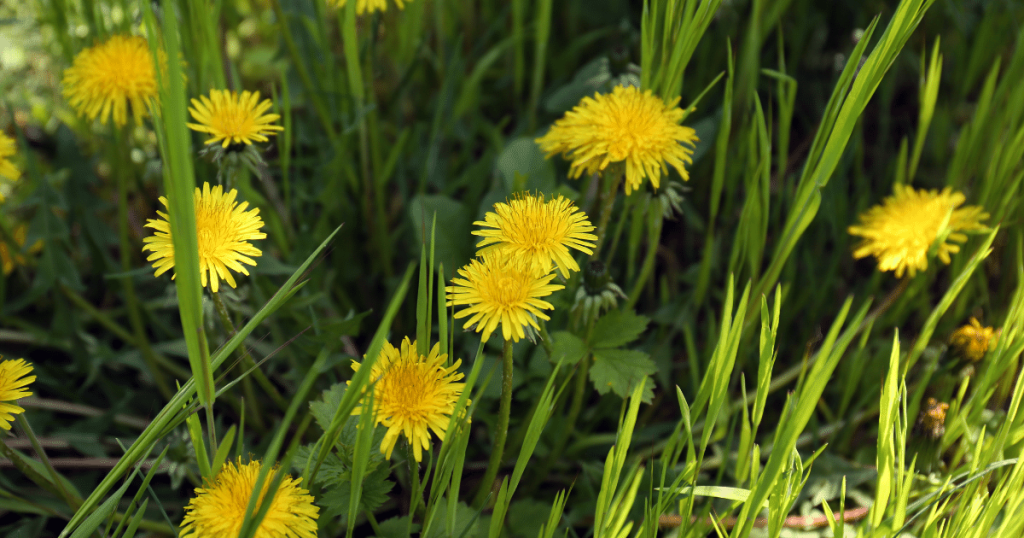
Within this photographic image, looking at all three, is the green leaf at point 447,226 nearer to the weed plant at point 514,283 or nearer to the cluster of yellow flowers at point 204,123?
the weed plant at point 514,283

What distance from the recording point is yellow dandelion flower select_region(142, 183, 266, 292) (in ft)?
2.61

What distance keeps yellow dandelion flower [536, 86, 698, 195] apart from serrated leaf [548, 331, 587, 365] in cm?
22

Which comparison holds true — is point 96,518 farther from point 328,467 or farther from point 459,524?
point 459,524

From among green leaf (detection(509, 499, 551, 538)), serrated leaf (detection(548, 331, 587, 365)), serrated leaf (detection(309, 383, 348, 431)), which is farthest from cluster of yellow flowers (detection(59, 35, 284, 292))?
green leaf (detection(509, 499, 551, 538))

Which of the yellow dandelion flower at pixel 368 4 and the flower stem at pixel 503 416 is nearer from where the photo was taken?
the flower stem at pixel 503 416

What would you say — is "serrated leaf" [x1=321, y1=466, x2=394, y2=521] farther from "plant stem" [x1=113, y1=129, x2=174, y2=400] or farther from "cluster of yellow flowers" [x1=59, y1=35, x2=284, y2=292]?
"plant stem" [x1=113, y1=129, x2=174, y2=400]

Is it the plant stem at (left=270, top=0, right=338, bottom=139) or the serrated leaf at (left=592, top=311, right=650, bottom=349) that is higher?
the plant stem at (left=270, top=0, right=338, bottom=139)

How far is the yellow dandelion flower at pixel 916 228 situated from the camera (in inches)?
43.9

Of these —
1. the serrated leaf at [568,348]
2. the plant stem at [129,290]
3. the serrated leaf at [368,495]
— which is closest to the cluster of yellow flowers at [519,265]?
the serrated leaf at [568,348]

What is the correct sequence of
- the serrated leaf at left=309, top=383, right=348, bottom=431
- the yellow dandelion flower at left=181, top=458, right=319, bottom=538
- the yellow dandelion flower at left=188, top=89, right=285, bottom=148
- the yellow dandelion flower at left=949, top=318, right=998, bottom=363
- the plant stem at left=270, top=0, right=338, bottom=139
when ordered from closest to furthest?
the yellow dandelion flower at left=181, top=458, right=319, bottom=538
the serrated leaf at left=309, top=383, right=348, bottom=431
the yellow dandelion flower at left=188, top=89, right=285, bottom=148
the yellow dandelion flower at left=949, top=318, right=998, bottom=363
the plant stem at left=270, top=0, right=338, bottom=139

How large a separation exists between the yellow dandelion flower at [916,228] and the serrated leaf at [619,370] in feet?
1.59

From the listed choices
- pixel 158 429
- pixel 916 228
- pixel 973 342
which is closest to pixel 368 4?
pixel 158 429

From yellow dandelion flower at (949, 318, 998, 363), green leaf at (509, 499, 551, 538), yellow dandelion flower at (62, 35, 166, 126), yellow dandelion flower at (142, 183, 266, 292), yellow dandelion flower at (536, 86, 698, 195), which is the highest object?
yellow dandelion flower at (62, 35, 166, 126)

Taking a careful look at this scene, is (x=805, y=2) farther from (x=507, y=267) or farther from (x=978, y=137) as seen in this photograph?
(x=507, y=267)
